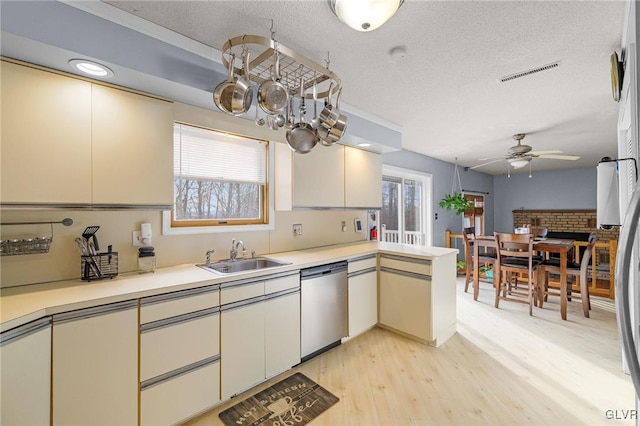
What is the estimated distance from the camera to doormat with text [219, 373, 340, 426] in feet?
6.04

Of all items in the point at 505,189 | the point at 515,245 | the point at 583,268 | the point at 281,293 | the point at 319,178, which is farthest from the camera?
the point at 505,189

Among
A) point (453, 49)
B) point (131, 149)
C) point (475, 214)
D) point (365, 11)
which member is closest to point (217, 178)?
point (131, 149)

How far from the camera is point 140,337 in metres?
1.59

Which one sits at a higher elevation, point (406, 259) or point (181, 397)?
point (406, 259)

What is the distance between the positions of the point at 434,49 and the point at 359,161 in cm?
159

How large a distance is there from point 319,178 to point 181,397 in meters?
2.13

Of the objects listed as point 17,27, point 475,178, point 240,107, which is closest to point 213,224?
point 240,107

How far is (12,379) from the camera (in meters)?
1.21

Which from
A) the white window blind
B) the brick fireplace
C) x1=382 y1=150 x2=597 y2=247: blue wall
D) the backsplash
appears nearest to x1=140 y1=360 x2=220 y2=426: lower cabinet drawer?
the backsplash

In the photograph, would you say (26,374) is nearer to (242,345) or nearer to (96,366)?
(96,366)

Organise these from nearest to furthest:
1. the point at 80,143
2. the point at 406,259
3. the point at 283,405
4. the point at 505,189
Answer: the point at 80,143
the point at 283,405
the point at 406,259
the point at 505,189

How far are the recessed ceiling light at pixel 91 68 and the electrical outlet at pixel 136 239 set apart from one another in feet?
3.44

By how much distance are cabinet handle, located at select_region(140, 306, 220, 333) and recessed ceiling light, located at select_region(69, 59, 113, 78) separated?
148cm

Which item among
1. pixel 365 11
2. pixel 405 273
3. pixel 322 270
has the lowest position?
pixel 405 273
